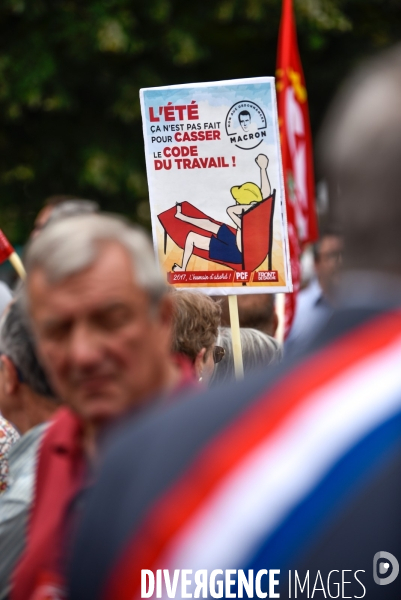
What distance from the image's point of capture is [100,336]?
1.73 meters

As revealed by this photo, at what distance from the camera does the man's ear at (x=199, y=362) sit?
10.9 ft

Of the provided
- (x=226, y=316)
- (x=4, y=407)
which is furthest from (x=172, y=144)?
(x=4, y=407)

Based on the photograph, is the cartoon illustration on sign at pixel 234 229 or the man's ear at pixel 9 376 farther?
the cartoon illustration on sign at pixel 234 229

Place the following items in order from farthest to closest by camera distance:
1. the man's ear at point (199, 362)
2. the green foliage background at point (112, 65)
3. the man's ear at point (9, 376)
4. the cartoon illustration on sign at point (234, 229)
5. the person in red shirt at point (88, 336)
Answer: the green foliage background at point (112, 65)
the cartoon illustration on sign at point (234, 229)
the man's ear at point (199, 362)
the man's ear at point (9, 376)
the person in red shirt at point (88, 336)

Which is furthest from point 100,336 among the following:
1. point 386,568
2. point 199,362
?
point 199,362

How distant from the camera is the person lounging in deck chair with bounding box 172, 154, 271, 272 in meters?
3.67

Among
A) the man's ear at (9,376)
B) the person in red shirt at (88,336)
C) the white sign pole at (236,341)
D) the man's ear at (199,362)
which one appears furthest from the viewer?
the white sign pole at (236,341)

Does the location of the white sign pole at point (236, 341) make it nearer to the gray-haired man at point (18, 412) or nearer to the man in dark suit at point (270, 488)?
the gray-haired man at point (18, 412)

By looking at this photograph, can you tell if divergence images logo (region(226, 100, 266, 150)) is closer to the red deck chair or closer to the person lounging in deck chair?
the person lounging in deck chair

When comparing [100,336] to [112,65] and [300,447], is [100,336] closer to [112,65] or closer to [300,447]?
[300,447]

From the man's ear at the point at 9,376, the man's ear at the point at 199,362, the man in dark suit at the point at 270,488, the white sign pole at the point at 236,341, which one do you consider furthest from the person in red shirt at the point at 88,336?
the white sign pole at the point at 236,341

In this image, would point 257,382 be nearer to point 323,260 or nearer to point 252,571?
point 252,571

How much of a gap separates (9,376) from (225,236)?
1104 mm

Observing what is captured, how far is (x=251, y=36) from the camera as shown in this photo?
11.9 metres
